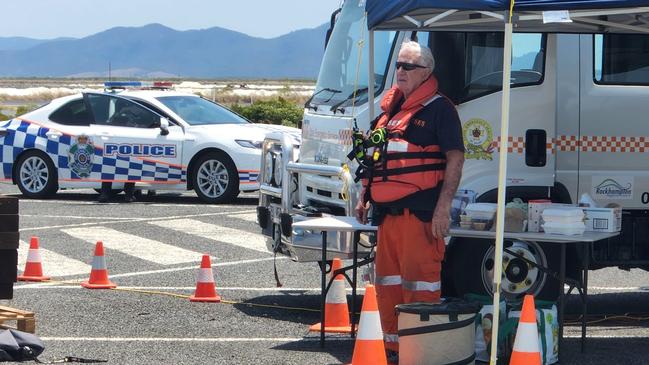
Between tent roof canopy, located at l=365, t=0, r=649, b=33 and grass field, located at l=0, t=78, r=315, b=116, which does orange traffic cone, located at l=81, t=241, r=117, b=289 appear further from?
grass field, located at l=0, t=78, r=315, b=116

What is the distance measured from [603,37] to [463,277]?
213 cm

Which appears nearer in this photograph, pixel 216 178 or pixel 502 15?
pixel 502 15

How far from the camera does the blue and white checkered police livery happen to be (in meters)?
17.6

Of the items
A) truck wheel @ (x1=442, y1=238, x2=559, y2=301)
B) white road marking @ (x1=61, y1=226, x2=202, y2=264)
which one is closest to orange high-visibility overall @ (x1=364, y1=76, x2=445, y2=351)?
truck wheel @ (x1=442, y1=238, x2=559, y2=301)

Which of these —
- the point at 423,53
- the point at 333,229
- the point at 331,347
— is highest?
the point at 423,53

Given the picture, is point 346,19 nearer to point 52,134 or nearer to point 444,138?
point 444,138

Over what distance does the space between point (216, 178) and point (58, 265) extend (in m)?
5.54

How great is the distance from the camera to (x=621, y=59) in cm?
928

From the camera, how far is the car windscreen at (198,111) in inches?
714

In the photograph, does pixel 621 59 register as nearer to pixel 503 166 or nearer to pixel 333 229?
pixel 333 229

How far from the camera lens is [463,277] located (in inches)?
351

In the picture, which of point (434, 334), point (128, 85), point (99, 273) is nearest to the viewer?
point (434, 334)

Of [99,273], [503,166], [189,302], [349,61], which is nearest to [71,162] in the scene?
[99,273]

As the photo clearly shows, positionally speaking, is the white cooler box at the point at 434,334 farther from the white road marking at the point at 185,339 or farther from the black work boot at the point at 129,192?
the black work boot at the point at 129,192
